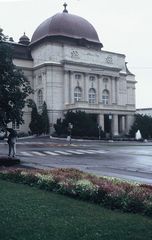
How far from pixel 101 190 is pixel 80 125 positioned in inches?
2214

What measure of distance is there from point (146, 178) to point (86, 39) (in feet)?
236

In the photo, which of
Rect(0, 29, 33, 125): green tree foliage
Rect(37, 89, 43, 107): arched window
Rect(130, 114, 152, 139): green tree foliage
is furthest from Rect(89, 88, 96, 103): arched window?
Rect(0, 29, 33, 125): green tree foliage

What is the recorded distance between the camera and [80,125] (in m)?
67.0

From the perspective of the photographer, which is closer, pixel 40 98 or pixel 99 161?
pixel 99 161

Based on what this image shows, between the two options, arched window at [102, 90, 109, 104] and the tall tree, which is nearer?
the tall tree

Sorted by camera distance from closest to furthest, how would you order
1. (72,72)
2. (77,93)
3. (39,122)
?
(39,122) < (72,72) < (77,93)

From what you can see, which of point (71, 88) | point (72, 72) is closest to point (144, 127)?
point (71, 88)

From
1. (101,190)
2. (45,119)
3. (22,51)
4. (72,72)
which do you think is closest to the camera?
(101,190)

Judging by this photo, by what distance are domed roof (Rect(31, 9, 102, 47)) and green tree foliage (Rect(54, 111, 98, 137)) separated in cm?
1973

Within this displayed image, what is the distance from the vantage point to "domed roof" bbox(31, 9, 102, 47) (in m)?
82.6

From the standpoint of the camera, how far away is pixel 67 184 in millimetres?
12195

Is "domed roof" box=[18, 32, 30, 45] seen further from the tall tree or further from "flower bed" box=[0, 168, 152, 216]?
"flower bed" box=[0, 168, 152, 216]

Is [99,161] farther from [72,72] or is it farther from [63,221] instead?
[72,72]

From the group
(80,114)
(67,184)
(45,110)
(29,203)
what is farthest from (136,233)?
(45,110)
